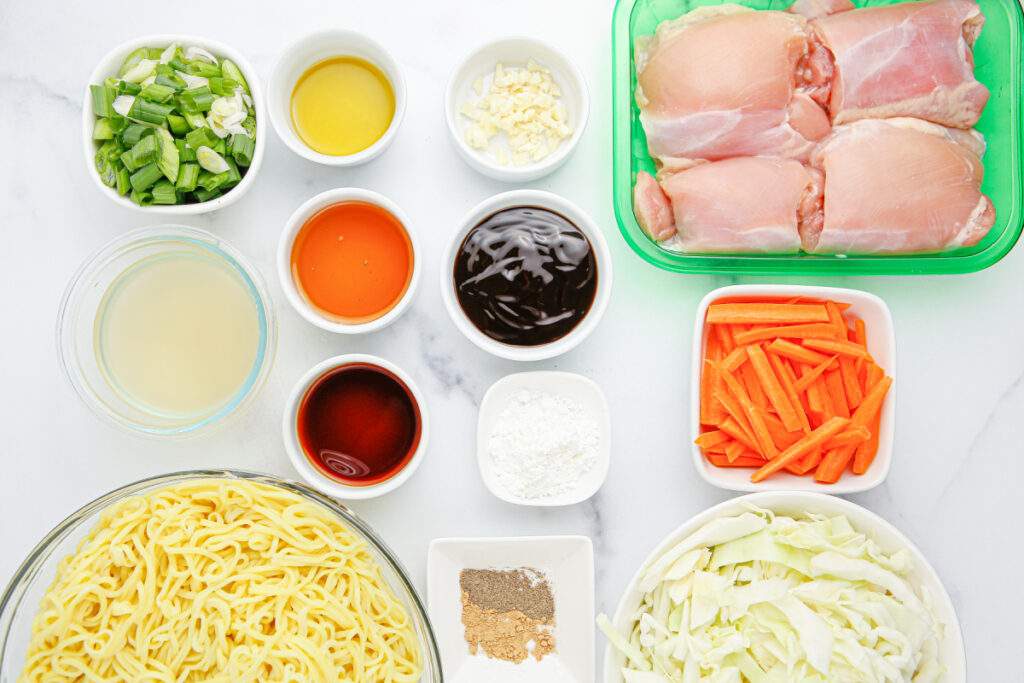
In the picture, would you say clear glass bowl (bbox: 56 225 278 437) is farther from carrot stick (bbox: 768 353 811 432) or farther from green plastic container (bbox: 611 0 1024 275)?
carrot stick (bbox: 768 353 811 432)

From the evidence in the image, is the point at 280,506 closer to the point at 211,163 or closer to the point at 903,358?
the point at 211,163

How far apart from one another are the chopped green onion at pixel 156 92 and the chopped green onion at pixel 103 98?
6 centimetres

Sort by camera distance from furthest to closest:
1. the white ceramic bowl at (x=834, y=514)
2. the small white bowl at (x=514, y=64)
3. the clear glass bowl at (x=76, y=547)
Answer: the small white bowl at (x=514, y=64) → the white ceramic bowl at (x=834, y=514) → the clear glass bowl at (x=76, y=547)

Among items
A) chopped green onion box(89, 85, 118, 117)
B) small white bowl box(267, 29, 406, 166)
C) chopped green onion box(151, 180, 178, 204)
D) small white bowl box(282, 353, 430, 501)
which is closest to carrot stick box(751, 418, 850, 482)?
small white bowl box(282, 353, 430, 501)

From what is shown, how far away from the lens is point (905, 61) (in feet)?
5.38

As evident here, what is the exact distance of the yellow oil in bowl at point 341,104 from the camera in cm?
167

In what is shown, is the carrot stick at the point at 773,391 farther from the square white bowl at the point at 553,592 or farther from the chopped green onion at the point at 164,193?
the chopped green onion at the point at 164,193

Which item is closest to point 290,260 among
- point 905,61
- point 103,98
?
point 103,98

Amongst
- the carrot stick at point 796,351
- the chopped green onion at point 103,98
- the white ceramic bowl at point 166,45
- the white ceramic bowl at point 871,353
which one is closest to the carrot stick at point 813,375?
the carrot stick at point 796,351

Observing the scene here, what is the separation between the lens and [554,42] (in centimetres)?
176

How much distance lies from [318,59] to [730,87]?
2.73ft

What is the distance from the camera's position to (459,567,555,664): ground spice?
1.62 metres

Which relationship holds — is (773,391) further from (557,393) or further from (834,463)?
(557,393)

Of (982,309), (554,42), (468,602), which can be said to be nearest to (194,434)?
(468,602)
